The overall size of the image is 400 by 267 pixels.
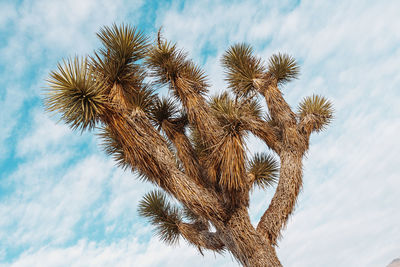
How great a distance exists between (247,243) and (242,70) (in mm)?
3950

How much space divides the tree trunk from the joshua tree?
0.02 metres

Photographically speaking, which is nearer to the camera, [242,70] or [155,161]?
[155,161]

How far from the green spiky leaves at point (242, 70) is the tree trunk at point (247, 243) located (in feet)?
9.79

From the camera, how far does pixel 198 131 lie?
20.8ft

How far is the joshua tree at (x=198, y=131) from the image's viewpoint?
536cm

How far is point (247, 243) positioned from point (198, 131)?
225 cm

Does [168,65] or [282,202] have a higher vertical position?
[168,65]

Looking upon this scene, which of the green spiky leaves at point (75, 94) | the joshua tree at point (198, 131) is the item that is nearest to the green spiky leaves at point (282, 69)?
the joshua tree at point (198, 131)

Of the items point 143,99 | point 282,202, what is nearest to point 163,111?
point 143,99

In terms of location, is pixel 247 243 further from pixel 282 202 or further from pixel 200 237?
pixel 200 237

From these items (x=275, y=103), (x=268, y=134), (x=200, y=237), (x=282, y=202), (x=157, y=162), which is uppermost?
(x=275, y=103)

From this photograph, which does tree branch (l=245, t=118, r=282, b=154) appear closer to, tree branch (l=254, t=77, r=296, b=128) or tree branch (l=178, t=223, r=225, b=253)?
tree branch (l=254, t=77, r=296, b=128)

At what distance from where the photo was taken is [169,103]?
7.07 m

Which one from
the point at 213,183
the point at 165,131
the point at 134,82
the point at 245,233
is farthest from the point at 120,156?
the point at 245,233
